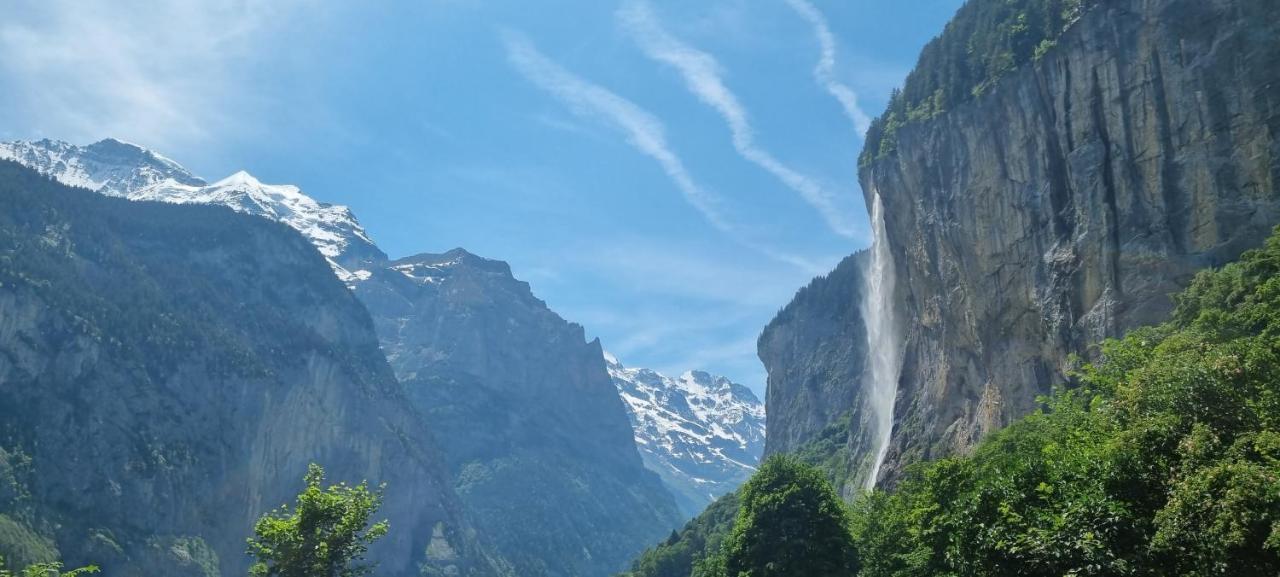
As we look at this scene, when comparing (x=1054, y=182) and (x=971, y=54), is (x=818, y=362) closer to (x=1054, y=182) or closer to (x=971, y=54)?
(x=971, y=54)

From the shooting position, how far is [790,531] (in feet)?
158

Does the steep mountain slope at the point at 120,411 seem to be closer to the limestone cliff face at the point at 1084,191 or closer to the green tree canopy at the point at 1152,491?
the limestone cliff face at the point at 1084,191

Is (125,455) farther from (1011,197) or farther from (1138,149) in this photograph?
(1138,149)

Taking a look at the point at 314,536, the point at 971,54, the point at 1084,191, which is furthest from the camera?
the point at 971,54

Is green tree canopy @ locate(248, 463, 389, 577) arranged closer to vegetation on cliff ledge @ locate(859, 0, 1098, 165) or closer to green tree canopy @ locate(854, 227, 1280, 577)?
green tree canopy @ locate(854, 227, 1280, 577)

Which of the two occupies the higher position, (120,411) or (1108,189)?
(1108,189)

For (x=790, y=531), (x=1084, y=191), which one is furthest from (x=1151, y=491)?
(x=1084, y=191)

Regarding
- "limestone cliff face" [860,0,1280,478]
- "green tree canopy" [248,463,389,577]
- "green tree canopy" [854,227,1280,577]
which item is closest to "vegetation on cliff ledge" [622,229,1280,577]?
"green tree canopy" [854,227,1280,577]

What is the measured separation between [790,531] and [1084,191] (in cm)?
3356

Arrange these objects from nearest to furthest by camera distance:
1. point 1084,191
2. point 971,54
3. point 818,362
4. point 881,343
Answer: point 1084,191, point 971,54, point 881,343, point 818,362

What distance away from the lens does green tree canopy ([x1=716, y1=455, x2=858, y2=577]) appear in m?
46.4

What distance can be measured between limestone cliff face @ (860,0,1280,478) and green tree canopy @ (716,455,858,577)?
2349 centimetres

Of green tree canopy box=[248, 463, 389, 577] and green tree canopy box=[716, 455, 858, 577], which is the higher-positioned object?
green tree canopy box=[716, 455, 858, 577]

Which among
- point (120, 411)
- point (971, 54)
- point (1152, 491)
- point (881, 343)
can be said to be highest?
→ point (971, 54)
